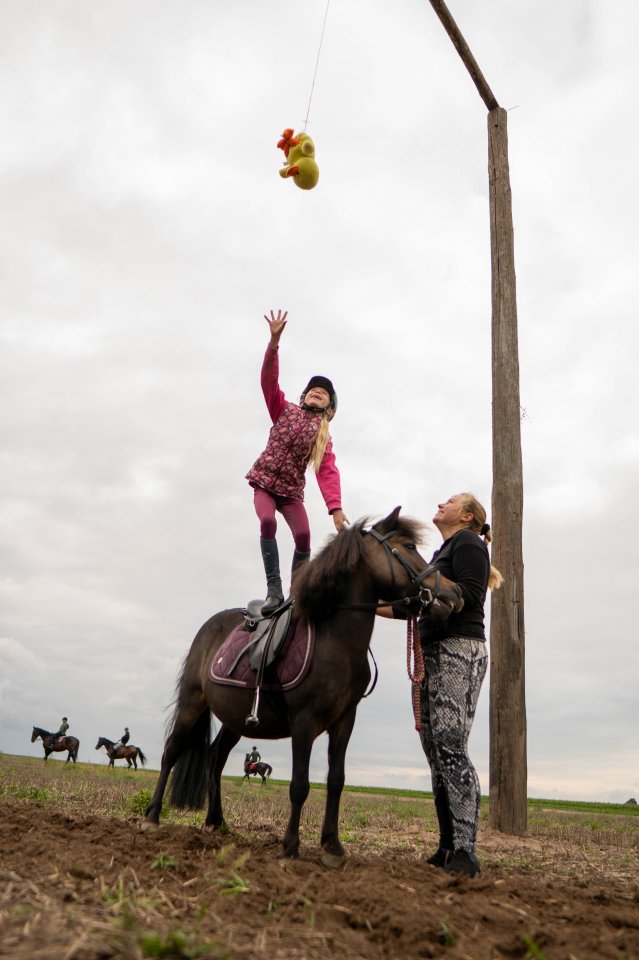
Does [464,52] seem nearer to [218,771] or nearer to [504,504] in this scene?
[504,504]

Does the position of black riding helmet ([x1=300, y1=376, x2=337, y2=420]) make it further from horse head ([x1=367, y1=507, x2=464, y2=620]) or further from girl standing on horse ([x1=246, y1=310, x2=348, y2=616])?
horse head ([x1=367, y1=507, x2=464, y2=620])

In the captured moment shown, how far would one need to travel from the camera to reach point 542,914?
4094mm

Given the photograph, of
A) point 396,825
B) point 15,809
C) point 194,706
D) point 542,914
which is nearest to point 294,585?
point 194,706

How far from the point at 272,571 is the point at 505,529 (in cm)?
419

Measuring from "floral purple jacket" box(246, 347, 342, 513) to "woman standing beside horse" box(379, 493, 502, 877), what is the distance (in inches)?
49.1

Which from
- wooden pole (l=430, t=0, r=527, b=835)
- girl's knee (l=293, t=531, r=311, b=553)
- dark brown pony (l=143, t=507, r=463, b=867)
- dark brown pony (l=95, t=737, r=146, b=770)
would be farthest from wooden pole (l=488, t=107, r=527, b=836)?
dark brown pony (l=95, t=737, r=146, b=770)

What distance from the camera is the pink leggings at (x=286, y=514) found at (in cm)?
703

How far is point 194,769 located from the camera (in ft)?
24.7

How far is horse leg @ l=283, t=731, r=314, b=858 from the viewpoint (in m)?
5.60

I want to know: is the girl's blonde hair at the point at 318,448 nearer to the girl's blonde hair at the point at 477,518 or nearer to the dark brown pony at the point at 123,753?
the girl's blonde hair at the point at 477,518

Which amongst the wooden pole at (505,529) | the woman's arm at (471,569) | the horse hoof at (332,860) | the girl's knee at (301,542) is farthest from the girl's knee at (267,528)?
the wooden pole at (505,529)

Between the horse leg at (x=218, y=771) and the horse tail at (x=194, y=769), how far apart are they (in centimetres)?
6

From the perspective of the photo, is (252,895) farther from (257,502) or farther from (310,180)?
(310,180)

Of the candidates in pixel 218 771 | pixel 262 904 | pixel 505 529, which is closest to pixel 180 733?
pixel 218 771
